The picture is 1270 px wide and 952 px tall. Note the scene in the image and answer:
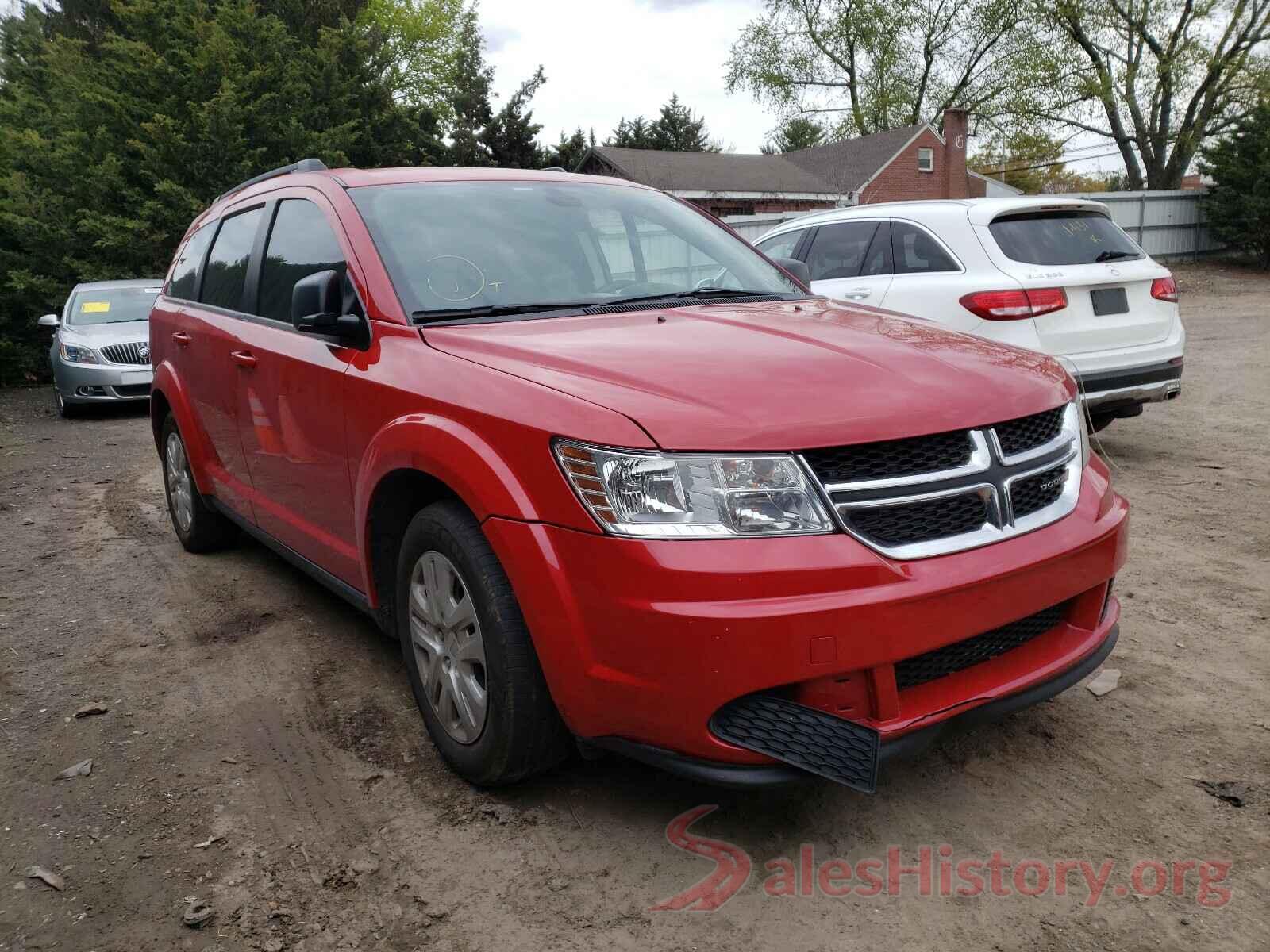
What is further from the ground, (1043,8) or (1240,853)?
(1043,8)

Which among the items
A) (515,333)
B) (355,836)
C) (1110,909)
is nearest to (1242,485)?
(1110,909)

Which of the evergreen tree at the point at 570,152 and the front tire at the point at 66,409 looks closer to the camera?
the front tire at the point at 66,409

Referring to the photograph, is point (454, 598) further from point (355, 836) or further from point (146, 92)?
point (146, 92)

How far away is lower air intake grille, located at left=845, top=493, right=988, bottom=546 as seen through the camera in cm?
232

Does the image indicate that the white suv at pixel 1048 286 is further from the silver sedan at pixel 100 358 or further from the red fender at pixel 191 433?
the silver sedan at pixel 100 358

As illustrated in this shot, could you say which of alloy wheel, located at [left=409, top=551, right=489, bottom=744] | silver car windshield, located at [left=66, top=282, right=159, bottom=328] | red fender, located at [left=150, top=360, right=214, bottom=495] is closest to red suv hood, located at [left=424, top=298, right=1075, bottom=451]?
alloy wheel, located at [left=409, top=551, right=489, bottom=744]

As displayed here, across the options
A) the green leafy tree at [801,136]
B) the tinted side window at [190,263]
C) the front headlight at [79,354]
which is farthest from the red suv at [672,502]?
the green leafy tree at [801,136]

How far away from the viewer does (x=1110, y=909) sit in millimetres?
2311

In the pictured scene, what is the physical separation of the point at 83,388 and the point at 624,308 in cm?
1165

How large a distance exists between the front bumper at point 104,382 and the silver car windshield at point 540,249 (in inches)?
411

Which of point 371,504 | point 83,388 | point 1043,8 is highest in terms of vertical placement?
point 1043,8

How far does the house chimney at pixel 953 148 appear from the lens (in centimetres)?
4494

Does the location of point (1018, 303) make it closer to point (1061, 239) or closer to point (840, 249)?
point (1061, 239)

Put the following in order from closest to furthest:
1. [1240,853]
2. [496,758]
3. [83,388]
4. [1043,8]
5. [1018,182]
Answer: [1240,853], [496,758], [83,388], [1043,8], [1018,182]
